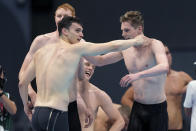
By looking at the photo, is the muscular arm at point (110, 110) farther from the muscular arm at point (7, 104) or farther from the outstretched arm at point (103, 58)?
the muscular arm at point (7, 104)

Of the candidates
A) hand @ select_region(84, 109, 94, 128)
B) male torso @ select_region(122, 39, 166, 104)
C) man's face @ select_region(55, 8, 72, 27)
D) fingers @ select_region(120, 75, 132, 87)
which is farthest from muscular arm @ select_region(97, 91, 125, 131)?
fingers @ select_region(120, 75, 132, 87)

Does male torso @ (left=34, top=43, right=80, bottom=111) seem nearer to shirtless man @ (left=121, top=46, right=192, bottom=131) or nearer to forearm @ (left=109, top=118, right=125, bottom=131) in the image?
forearm @ (left=109, top=118, right=125, bottom=131)

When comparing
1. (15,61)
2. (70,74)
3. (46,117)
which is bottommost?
(15,61)

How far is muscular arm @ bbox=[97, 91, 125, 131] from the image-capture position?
20.7 ft

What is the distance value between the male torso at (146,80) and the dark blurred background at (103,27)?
3.35 metres

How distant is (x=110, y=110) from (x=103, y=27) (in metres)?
3.52

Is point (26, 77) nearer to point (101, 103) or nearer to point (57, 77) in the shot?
point (57, 77)

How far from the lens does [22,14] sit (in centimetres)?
919

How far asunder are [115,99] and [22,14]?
2387 mm

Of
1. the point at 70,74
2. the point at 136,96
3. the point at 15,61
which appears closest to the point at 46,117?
the point at 70,74

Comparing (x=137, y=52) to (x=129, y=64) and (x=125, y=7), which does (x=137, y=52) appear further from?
(x=125, y=7)

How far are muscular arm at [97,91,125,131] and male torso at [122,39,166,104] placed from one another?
36cm

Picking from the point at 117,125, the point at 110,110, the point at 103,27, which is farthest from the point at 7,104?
the point at 103,27

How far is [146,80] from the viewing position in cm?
616
